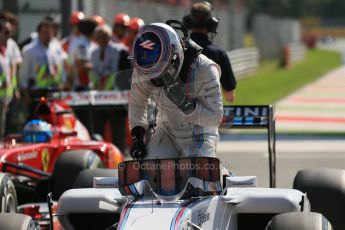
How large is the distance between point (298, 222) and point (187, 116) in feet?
3.92

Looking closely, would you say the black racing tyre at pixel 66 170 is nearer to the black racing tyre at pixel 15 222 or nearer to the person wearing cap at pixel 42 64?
the black racing tyre at pixel 15 222

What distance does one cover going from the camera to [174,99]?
6.55 meters

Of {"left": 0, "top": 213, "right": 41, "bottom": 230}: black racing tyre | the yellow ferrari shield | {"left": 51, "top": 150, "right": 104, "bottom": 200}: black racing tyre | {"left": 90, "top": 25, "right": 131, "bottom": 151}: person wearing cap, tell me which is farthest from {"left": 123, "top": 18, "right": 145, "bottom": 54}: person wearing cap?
{"left": 0, "top": 213, "right": 41, "bottom": 230}: black racing tyre

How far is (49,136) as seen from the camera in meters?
9.90

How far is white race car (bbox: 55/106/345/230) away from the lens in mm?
5785

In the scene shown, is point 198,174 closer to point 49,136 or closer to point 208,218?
point 208,218

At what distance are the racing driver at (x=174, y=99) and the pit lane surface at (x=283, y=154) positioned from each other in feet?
12.2

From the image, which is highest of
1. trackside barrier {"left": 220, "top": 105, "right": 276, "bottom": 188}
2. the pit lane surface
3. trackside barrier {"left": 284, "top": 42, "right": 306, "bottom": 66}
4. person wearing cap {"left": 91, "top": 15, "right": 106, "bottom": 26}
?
trackside barrier {"left": 284, "top": 42, "right": 306, "bottom": 66}

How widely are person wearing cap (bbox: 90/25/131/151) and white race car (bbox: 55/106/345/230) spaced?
6103 millimetres

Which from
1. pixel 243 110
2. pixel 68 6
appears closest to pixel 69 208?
pixel 243 110

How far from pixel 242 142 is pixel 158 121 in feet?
26.8

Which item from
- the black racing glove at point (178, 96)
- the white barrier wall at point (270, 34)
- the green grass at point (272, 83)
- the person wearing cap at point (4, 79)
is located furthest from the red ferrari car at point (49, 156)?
the white barrier wall at point (270, 34)

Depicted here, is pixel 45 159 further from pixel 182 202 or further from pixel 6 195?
pixel 182 202

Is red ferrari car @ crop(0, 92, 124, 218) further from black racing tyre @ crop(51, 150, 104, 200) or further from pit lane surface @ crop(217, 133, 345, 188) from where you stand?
pit lane surface @ crop(217, 133, 345, 188)
